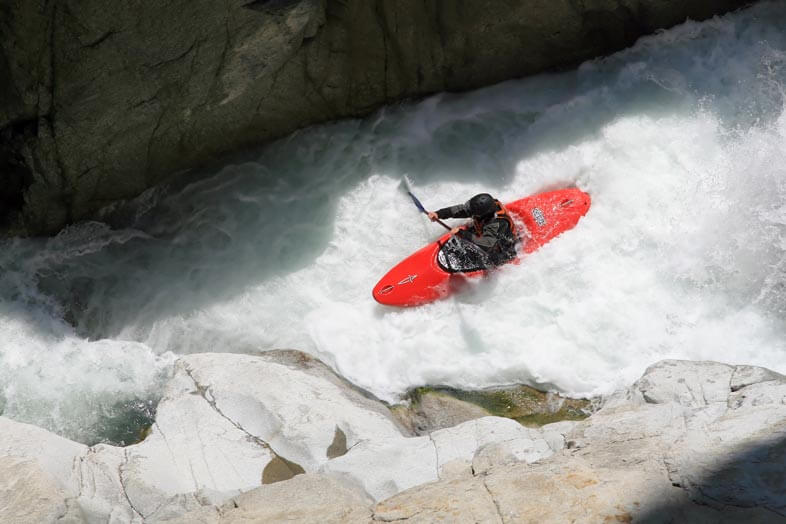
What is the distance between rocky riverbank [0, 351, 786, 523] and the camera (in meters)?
4.59

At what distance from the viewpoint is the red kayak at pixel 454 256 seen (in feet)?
26.8

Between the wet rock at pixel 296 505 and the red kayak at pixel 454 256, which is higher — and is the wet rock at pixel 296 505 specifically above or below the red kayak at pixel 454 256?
above

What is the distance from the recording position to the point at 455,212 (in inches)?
326

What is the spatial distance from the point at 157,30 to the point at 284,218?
2.58 metres

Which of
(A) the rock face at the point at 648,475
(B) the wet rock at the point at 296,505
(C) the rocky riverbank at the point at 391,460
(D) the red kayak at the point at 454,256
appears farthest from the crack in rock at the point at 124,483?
(D) the red kayak at the point at 454,256

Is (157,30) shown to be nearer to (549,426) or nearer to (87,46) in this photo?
(87,46)

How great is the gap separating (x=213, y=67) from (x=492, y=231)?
10.6ft

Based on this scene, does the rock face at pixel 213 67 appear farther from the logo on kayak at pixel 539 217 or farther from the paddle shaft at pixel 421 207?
the logo on kayak at pixel 539 217

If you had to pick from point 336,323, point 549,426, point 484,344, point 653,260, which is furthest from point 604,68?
point 549,426

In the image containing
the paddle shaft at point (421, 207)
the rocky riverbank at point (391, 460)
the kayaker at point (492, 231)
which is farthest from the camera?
the paddle shaft at point (421, 207)

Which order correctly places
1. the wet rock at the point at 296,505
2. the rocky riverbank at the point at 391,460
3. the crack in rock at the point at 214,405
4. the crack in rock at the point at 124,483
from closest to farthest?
the rocky riverbank at the point at 391,460
the wet rock at the point at 296,505
the crack in rock at the point at 124,483
the crack in rock at the point at 214,405

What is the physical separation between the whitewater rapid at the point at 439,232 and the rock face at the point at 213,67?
318 millimetres

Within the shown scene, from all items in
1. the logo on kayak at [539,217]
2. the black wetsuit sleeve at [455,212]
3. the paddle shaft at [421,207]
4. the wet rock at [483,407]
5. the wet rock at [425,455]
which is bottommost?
the wet rock at [483,407]

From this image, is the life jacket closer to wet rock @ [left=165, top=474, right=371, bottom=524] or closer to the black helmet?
the black helmet
